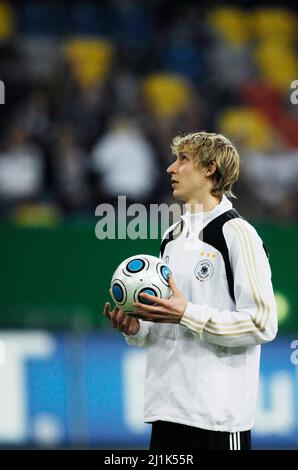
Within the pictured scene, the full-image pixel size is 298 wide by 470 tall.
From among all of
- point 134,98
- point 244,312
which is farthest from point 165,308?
point 134,98

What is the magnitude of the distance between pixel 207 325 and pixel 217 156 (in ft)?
2.69

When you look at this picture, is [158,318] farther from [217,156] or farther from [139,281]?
[217,156]

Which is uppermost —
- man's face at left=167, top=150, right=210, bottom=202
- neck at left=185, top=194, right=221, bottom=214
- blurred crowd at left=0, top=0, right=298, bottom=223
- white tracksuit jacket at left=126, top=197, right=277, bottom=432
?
blurred crowd at left=0, top=0, right=298, bottom=223

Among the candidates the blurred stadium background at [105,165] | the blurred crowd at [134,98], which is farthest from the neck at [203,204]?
the blurred crowd at [134,98]

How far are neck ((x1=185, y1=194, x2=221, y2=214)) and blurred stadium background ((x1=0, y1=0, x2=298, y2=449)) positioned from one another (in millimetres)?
3263

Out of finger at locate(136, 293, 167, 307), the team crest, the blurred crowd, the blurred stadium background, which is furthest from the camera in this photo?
the blurred crowd

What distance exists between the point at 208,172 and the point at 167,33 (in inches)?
333

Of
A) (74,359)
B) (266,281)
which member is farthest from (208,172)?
(74,359)

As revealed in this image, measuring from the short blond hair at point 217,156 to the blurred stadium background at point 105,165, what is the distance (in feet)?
10.7

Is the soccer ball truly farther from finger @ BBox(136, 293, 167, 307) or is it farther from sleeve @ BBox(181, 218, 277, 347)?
sleeve @ BBox(181, 218, 277, 347)

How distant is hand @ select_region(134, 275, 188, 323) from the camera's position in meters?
4.43

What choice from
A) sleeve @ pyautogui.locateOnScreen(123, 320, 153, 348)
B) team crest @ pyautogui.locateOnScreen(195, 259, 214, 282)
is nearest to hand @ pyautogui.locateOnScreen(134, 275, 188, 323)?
team crest @ pyautogui.locateOnScreen(195, 259, 214, 282)

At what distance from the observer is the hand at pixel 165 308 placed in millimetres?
4434

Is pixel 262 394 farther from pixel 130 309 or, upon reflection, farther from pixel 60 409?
pixel 130 309
